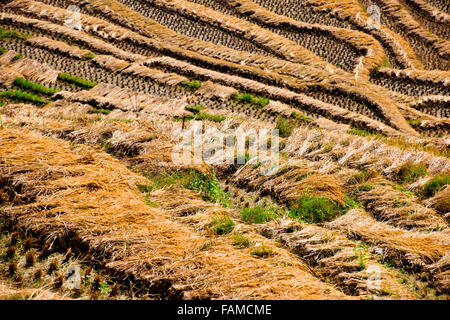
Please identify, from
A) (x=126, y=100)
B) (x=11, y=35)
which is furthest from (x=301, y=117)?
(x=11, y=35)

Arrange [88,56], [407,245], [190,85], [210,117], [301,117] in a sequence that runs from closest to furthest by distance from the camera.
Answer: [407,245]
[210,117]
[301,117]
[190,85]
[88,56]

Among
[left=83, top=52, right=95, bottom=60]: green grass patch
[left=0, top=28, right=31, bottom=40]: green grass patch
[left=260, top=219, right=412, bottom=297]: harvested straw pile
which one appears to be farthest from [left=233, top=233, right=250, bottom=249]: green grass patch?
[left=0, top=28, right=31, bottom=40]: green grass patch

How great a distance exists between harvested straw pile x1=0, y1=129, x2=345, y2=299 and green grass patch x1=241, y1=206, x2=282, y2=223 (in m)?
0.65

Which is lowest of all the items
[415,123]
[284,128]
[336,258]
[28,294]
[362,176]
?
[28,294]

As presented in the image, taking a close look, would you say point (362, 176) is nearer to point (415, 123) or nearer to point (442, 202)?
point (442, 202)

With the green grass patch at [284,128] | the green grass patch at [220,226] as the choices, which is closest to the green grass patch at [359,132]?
the green grass patch at [284,128]

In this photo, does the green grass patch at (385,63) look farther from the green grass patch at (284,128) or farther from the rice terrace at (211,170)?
the green grass patch at (284,128)

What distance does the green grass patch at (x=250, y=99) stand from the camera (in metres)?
8.74

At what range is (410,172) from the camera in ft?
16.7

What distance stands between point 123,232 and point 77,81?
21.5ft

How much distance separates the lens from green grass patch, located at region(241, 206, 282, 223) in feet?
13.8

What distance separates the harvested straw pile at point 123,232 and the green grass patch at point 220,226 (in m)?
0.19

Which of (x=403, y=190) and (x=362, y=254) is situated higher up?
(x=403, y=190)

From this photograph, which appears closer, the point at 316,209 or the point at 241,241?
the point at 241,241
